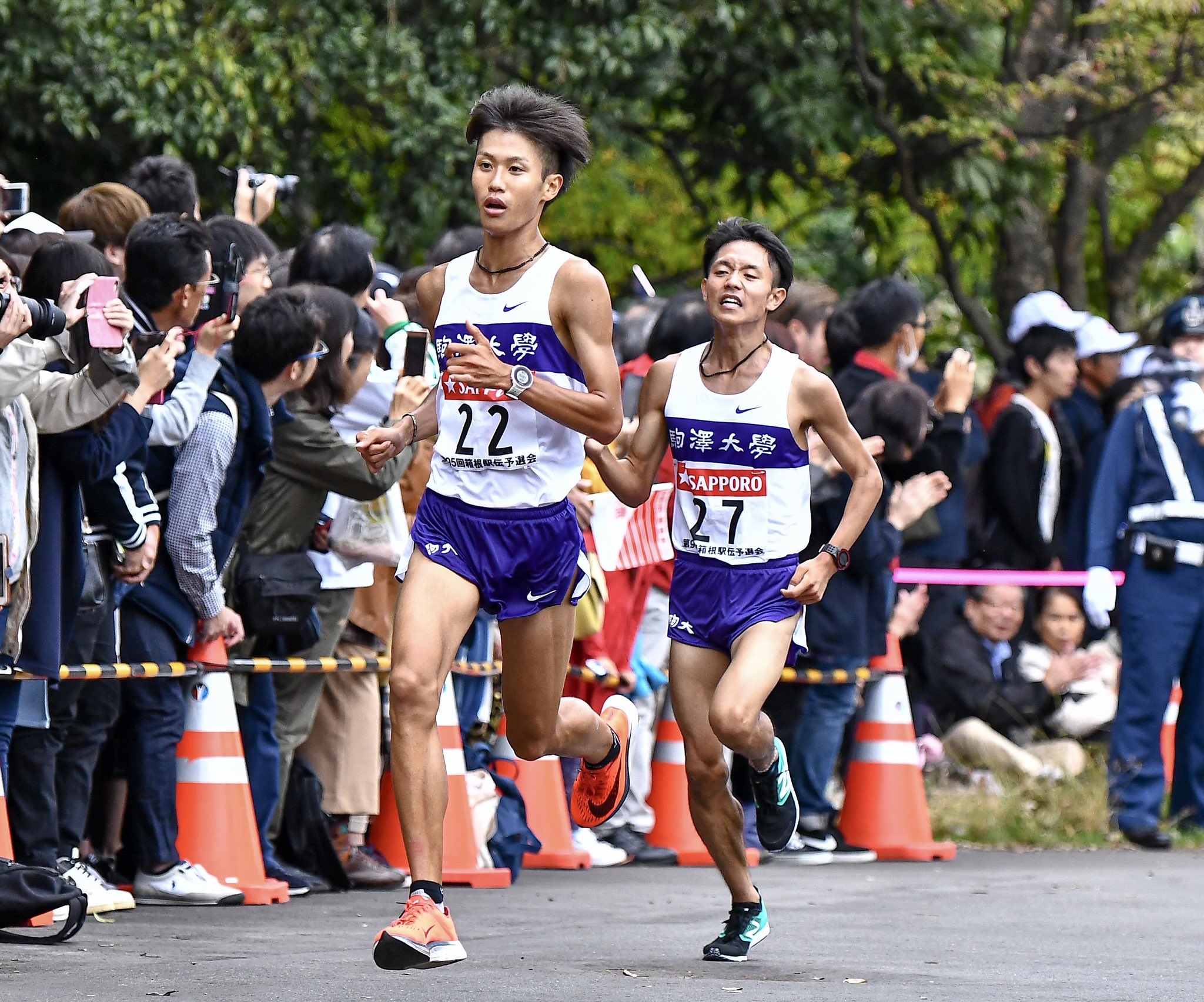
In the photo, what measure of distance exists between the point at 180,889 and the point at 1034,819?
5315mm

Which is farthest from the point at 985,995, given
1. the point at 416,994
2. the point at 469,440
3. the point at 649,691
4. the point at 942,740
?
the point at 942,740

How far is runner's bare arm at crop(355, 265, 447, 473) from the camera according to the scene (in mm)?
6922

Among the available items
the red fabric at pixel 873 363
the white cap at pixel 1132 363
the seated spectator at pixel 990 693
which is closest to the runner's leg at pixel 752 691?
the red fabric at pixel 873 363

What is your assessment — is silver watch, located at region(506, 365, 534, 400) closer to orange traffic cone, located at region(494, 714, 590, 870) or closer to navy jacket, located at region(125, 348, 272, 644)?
navy jacket, located at region(125, 348, 272, 644)

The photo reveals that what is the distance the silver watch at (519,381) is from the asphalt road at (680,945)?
1632mm

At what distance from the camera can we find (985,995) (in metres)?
6.34

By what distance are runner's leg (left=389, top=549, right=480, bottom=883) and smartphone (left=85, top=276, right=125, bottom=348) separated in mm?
1236

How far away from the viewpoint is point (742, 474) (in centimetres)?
766

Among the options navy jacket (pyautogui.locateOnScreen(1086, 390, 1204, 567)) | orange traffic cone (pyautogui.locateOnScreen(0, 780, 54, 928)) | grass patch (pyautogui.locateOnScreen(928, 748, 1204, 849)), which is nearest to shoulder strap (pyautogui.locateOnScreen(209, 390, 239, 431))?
orange traffic cone (pyautogui.locateOnScreen(0, 780, 54, 928))

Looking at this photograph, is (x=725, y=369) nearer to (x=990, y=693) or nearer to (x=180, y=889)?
(x=180, y=889)

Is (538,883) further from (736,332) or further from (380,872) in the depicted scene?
(736,332)

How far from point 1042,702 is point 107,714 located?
687 cm

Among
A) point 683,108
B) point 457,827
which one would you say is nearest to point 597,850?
point 457,827

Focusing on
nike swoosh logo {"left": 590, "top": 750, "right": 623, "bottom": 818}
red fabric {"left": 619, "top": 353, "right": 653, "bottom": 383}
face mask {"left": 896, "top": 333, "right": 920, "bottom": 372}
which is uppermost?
face mask {"left": 896, "top": 333, "right": 920, "bottom": 372}
